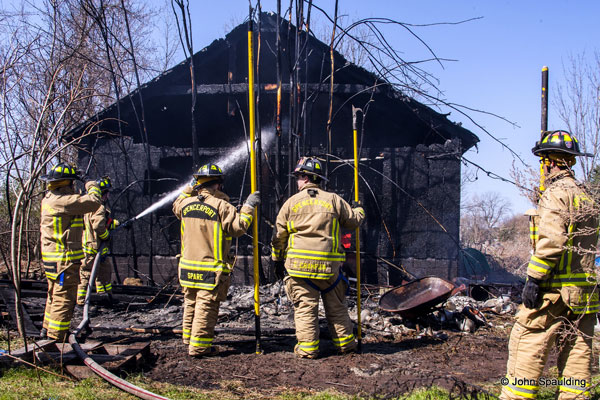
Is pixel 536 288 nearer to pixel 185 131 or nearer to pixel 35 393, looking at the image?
pixel 35 393

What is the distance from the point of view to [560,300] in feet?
10.9

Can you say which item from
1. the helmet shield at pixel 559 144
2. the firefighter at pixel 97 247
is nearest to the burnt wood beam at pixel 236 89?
the firefighter at pixel 97 247

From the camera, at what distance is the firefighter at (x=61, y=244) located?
17.1ft

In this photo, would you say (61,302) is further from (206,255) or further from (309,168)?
(309,168)

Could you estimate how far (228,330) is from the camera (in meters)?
6.00

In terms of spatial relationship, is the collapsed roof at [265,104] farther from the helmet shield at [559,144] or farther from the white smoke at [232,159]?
the helmet shield at [559,144]

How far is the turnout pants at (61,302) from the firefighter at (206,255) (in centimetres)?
138

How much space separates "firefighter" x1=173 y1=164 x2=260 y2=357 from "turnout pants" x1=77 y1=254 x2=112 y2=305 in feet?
11.2

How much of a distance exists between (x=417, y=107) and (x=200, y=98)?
4393 mm

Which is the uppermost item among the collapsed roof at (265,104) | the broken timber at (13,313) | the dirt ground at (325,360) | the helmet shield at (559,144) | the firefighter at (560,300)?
the collapsed roof at (265,104)

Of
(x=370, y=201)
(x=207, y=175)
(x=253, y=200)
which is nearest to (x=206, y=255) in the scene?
(x=253, y=200)

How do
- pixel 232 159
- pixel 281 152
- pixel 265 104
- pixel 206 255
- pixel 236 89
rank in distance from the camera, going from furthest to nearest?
pixel 265 104 < pixel 232 159 < pixel 236 89 < pixel 281 152 < pixel 206 255

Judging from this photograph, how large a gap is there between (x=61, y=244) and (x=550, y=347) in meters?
5.05

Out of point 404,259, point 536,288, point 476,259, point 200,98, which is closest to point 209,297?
point 536,288
